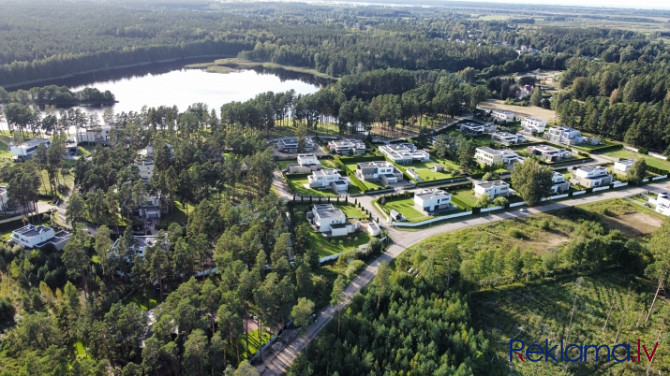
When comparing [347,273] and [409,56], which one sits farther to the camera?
[409,56]

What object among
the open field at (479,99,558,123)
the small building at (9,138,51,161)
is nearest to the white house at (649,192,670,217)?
the open field at (479,99,558,123)

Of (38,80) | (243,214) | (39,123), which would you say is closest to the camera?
(243,214)

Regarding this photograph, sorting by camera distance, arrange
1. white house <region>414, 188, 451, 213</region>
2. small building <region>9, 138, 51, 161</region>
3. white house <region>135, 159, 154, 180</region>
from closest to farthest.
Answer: white house <region>414, 188, 451, 213</region> → white house <region>135, 159, 154, 180</region> → small building <region>9, 138, 51, 161</region>

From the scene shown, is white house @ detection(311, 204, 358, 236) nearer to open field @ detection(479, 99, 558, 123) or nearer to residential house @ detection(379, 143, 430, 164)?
residential house @ detection(379, 143, 430, 164)

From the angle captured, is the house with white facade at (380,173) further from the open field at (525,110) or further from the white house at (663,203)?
the open field at (525,110)

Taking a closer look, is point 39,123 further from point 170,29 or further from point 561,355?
point 170,29

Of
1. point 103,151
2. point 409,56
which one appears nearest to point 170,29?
point 409,56
